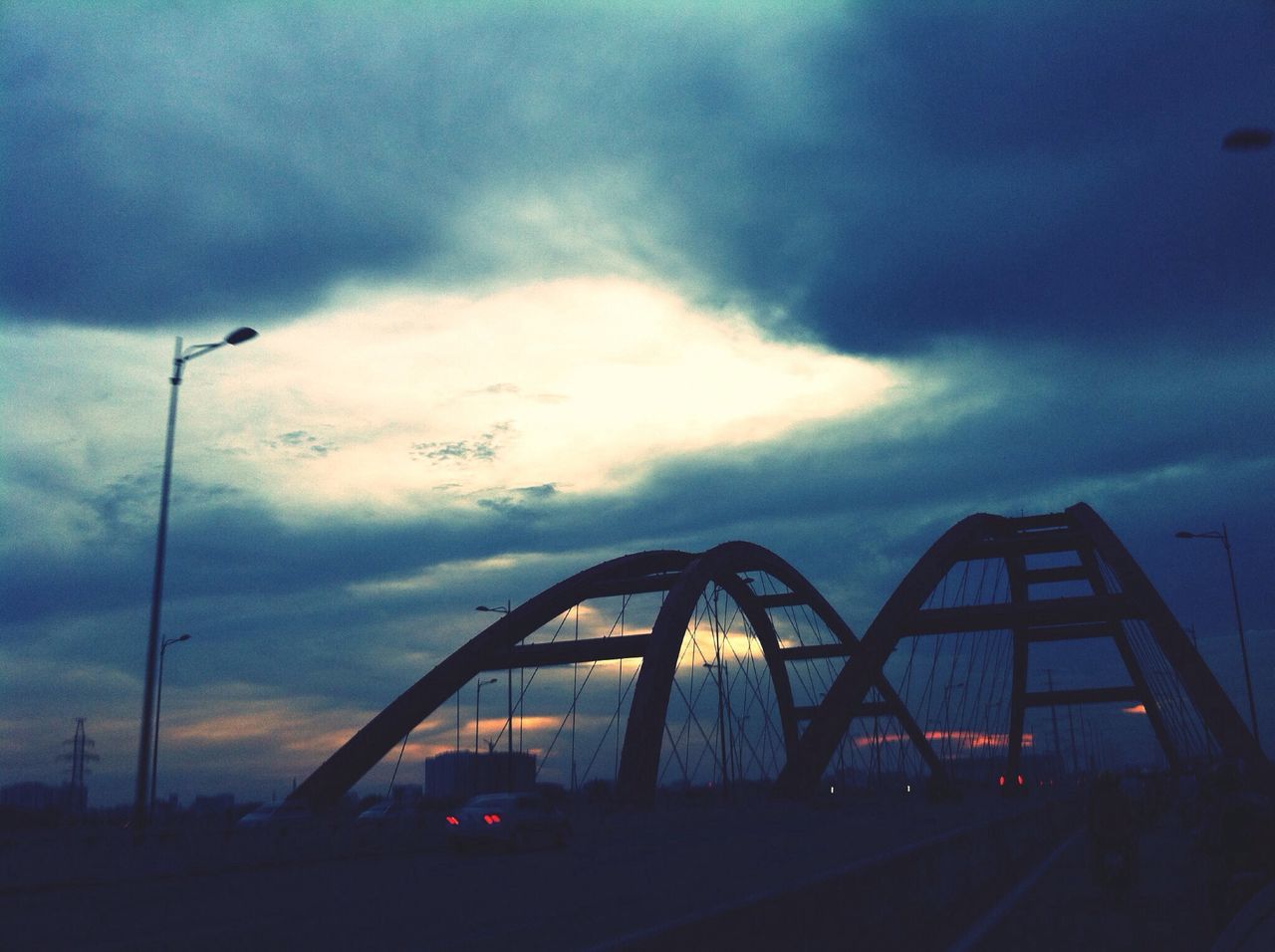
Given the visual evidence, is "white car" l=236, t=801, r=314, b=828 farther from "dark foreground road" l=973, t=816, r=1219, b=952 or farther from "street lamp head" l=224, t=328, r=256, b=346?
"dark foreground road" l=973, t=816, r=1219, b=952

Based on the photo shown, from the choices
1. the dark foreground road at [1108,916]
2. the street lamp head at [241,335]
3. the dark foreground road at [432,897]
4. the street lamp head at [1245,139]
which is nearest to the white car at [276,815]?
the dark foreground road at [432,897]

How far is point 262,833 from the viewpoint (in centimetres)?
A: 2995

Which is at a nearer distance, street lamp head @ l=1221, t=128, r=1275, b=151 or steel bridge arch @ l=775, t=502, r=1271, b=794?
street lamp head @ l=1221, t=128, r=1275, b=151

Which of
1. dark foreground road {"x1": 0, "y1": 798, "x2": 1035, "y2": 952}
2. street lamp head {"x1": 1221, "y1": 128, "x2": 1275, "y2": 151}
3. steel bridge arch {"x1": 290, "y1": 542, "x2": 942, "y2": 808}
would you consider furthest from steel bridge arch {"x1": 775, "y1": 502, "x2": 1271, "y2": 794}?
street lamp head {"x1": 1221, "y1": 128, "x2": 1275, "y2": 151}

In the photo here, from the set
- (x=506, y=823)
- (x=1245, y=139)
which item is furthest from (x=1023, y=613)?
(x=1245, y=139)

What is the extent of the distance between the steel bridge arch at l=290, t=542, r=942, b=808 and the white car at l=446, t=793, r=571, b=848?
1447 cm

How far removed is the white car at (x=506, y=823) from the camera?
3244cm

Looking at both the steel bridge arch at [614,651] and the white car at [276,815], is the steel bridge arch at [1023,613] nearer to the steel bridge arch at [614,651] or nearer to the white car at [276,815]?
the steel bridge arch at [614,651]

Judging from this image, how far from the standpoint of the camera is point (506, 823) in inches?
1278

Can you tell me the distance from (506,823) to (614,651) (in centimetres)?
2243

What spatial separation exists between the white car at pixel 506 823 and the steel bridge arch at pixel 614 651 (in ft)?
47.5

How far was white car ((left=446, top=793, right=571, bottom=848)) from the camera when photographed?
32438mm

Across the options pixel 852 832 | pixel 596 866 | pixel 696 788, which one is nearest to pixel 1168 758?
pixel 696 788

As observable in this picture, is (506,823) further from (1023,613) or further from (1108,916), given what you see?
(1023,613)
